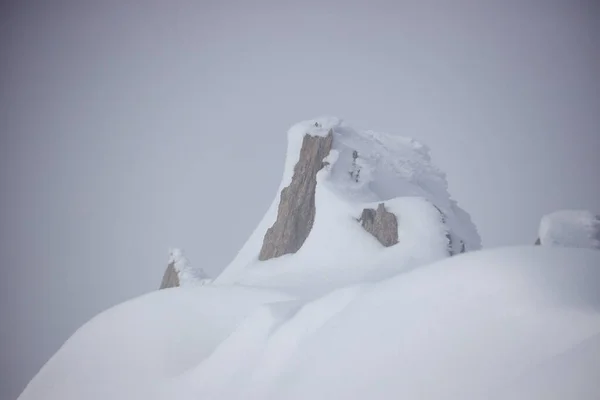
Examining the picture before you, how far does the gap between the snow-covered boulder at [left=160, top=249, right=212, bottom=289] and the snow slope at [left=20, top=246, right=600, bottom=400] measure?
1843cm

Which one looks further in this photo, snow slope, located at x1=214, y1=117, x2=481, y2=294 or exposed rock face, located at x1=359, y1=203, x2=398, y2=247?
exposed rock face, located at x1=359, y1=203, x2=398, y2=247

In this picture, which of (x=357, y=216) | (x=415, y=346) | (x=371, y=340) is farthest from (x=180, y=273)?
(x=415, y=346)

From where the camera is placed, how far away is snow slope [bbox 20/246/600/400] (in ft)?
22.9

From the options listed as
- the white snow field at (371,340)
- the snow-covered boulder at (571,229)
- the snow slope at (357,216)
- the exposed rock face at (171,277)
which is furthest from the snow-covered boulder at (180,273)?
the snow-covered boulder at (571,229)

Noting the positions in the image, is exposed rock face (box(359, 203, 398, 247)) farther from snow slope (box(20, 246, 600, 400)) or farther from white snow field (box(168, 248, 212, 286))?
snow slope (box(20, 246, 600, 400))

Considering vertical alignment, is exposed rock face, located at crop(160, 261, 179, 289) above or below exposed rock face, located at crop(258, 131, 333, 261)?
below

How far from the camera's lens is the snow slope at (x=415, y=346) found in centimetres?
696

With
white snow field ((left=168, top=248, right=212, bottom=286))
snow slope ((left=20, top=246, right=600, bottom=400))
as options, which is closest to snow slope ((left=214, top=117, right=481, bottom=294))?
white snow field ((left=168, top=248, right=212, bottom=286))

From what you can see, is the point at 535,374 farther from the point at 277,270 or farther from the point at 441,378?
the point at 277,270

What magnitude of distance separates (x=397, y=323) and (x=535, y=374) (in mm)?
2891

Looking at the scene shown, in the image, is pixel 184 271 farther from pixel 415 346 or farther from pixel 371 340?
pixel 415 346

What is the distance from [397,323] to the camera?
352 inches

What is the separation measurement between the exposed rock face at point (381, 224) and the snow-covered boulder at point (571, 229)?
7782 millimetres

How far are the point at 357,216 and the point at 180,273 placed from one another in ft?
46.3
